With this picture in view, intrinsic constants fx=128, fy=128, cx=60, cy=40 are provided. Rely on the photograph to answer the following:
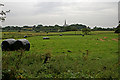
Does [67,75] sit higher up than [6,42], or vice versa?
[6,42]

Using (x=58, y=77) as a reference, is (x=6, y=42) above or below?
above

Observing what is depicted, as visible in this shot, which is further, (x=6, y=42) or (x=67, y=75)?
(x=6, y=42)

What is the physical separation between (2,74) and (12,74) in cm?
57

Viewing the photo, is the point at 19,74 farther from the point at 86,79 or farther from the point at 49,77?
Result: the point at 86,79

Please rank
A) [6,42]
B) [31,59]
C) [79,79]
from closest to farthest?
[79,79] → [31,59] → [6,42]

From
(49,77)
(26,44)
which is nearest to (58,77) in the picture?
(49,77)

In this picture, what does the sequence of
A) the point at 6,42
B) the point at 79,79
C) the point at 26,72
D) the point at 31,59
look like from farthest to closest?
the point at 6,42 → the point at 31,59 → the point at 26,72 → the point at 79,79

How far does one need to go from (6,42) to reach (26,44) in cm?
287

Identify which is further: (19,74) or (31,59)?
(31,59)

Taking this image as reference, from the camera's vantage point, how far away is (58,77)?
8055 mm

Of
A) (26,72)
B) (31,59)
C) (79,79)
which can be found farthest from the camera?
(31,59)

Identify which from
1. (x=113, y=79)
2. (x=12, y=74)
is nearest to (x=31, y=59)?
(x=12, y=74)

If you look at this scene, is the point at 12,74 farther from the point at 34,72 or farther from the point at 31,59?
the point at 31,59

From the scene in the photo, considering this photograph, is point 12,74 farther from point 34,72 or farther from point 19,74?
point 34,72
